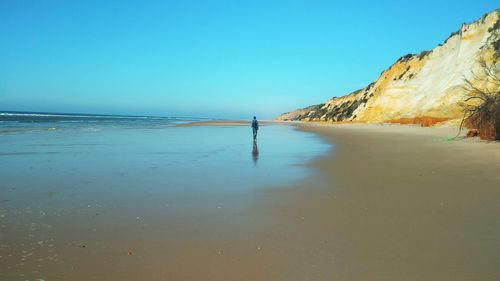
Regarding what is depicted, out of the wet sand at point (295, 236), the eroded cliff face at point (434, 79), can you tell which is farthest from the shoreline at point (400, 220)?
the eroded cliff face at point (434, 79)

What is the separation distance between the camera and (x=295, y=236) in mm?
4812

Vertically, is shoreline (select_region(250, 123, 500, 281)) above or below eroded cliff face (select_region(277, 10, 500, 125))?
below

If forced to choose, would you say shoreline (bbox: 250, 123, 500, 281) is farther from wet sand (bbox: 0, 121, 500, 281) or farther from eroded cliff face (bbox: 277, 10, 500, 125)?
eroded cliff face (bbox: 277, 10, 500, 125)

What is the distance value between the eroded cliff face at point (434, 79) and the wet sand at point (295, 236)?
24560 millimetres

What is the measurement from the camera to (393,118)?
153 ft

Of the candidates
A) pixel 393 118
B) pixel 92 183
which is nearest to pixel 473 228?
pixel 92 183

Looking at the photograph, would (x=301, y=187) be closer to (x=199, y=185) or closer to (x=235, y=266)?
(x=199, y=185)

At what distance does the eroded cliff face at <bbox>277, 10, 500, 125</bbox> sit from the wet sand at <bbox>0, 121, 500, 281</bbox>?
24.6m

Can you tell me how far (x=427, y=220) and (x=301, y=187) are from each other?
298 cm

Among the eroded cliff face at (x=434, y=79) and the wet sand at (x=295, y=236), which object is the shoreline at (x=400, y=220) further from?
the eroded cliff face at (x=434, y=79)

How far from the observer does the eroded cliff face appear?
112 ft

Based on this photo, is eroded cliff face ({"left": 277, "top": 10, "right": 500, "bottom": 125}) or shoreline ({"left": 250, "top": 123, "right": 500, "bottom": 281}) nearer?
shoreline ({"left": 250, "top": 123, "right": 500, "bottom": 281})

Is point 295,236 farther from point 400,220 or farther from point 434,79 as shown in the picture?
point 434,79

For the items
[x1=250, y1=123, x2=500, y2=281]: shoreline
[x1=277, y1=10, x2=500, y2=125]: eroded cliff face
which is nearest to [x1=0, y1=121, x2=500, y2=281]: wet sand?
[x1=250, y1=123, x2=500, y2=281]: shoreline
